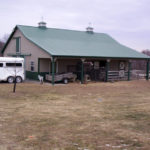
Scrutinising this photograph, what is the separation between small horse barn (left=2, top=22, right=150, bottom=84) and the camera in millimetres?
21478

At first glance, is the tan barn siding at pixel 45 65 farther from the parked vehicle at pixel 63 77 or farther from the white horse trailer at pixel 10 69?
the white horse trailer at pixel 10 69

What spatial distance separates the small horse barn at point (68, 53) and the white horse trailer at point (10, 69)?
2.08 meters

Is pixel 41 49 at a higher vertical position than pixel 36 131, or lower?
higher

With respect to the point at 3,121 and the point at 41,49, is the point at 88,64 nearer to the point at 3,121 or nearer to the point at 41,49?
the point at 41,49

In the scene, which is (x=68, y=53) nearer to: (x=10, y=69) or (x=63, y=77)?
(x=63, y=77)

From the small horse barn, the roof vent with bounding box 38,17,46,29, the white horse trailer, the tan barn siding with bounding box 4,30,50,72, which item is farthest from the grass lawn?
the roof vent with bounding box 38,17,46,29

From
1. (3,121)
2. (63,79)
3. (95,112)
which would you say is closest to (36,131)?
(3,121)

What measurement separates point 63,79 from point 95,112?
11.6m

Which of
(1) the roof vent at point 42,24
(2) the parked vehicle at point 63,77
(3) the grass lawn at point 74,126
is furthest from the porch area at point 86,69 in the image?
(3) the grass lawn at point 74,126

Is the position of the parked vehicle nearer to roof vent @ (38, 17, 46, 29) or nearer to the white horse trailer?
the white horse trailer

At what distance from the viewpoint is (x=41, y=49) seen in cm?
2098

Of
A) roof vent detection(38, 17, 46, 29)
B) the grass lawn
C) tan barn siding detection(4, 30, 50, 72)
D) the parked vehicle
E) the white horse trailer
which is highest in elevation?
roof vent detection(38, 17, 46, 29)

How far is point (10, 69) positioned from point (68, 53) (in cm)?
532

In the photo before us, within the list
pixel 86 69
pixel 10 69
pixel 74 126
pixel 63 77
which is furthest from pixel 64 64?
pixel 74 126
